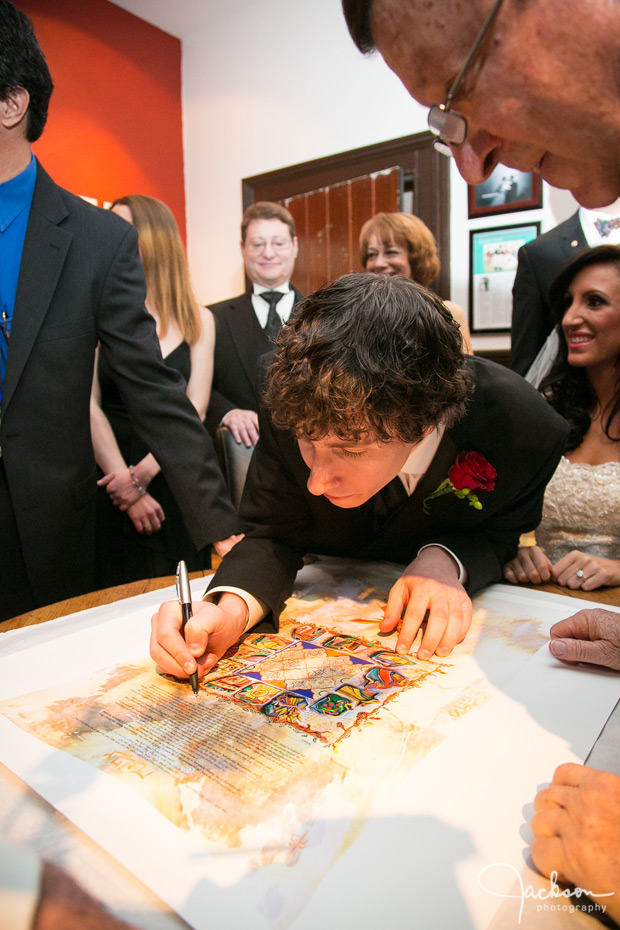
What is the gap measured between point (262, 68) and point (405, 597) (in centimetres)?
475

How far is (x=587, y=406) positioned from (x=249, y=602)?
4.61ft

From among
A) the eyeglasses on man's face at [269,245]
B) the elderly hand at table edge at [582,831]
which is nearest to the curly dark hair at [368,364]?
the elderly hand at table edge at [582,831]

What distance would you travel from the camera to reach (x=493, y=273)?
12.3 feet

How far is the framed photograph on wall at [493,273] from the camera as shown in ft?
12.0

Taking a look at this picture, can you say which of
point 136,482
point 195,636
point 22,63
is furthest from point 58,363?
point 195,636

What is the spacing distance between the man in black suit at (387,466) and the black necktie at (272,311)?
173 cm

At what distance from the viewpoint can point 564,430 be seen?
4.31 ft

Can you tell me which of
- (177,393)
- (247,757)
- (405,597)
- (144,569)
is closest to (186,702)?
(247,757)

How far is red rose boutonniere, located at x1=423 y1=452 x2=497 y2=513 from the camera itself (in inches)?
46.6

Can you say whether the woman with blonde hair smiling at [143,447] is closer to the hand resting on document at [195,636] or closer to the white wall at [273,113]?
the hand resting on document at [195,636]

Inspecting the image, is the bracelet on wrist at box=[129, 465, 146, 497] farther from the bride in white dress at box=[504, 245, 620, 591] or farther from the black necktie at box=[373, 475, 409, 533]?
the bride in white dress at box=[504, 245, 620, 591]

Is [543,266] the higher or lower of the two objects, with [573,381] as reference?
higher

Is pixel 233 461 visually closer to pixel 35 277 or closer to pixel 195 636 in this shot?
pixel 35 277

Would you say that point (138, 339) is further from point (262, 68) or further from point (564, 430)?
point (262, 68)
